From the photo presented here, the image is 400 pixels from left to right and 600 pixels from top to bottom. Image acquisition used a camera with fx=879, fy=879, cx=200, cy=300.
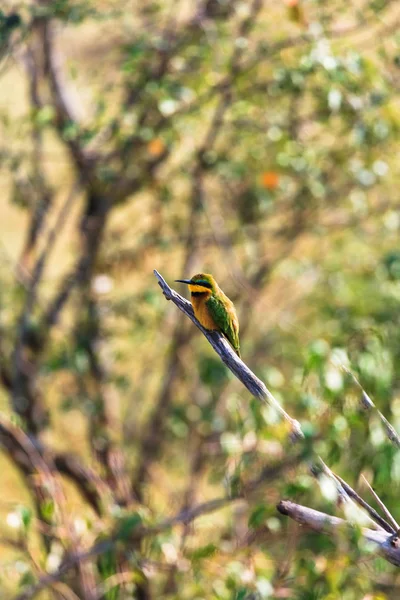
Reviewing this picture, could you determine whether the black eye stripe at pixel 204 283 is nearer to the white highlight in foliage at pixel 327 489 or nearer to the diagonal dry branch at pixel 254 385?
the diagonal dry branch at pixel 254 385

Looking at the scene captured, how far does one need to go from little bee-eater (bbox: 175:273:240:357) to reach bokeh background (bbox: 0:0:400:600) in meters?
0.45

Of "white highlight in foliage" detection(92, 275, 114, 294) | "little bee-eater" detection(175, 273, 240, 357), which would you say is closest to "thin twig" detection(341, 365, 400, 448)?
"little bee-eater" detection(175, 273, 240, 357)

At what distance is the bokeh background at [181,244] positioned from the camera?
3.96 m

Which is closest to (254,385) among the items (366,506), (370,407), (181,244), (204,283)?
(370,407)

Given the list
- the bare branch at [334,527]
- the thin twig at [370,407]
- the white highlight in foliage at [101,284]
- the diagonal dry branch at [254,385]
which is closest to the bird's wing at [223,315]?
the diagonal dry branch at [254,385]

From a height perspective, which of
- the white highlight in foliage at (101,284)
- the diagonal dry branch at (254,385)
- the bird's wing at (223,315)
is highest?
the diagonal dry branch at (254,385)

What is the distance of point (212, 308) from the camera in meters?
3.14

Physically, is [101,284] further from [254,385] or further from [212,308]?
[254,385]

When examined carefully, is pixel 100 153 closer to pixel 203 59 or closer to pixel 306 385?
pixel 203 59

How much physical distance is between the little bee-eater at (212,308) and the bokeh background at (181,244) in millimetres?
452

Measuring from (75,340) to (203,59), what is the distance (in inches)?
73.4

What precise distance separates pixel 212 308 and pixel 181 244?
8.00 ft

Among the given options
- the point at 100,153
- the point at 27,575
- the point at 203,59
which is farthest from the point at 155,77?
the point at 27,575

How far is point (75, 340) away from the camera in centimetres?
535
